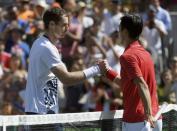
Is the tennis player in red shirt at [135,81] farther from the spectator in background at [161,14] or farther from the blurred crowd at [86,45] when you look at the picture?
the spectator in background at [161,14]

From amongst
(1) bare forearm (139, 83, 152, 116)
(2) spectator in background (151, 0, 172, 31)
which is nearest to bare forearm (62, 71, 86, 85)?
(1) bare forearm (139, 83, 152, 116)

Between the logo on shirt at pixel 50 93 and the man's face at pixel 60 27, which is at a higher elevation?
the man's face at pixel 60 27

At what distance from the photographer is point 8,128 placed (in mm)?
6059

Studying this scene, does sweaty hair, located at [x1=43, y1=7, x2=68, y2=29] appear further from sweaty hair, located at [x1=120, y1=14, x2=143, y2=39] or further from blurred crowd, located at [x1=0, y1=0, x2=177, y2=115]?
blurred crowd, located at [x1=0, y1=0, x2=177, y2=115]

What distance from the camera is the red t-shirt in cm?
621

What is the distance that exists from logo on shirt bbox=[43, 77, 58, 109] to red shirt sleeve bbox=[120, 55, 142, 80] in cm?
82

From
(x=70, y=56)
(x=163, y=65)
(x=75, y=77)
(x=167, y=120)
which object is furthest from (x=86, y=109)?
(x=75, y=77)

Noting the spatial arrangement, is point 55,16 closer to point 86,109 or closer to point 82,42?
point 86,109

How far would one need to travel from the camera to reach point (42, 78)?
261 inches

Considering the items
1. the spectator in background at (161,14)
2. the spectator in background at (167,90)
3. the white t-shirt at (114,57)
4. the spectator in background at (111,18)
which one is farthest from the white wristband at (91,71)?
the spectator in background at (161,14)

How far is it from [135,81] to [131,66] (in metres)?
0.15

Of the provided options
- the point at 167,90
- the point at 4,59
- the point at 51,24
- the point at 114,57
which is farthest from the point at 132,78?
the point at 4,59

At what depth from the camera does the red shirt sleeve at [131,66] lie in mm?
6137

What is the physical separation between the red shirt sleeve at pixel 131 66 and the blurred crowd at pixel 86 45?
16.1 feet
